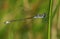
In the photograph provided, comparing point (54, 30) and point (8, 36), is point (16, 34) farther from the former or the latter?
point (54, 30)

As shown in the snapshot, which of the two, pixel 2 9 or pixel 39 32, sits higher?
pixel 2 9

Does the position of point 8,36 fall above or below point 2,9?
below

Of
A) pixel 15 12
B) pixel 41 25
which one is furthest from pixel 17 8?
pixel 41 25

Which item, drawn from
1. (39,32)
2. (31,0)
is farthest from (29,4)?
(39,32)

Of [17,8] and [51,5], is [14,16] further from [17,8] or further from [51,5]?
[51,5]

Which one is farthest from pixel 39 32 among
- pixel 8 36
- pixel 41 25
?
pixel 8 36

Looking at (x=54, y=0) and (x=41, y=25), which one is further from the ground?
(x=54, y=0)

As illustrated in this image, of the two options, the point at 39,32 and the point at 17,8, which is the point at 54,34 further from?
the point at 17,8
